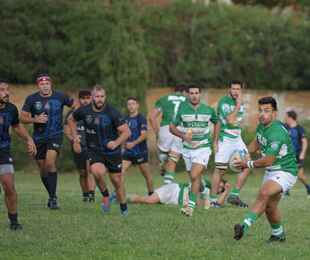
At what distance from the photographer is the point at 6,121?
1250 centimetres

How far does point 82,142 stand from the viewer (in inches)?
690

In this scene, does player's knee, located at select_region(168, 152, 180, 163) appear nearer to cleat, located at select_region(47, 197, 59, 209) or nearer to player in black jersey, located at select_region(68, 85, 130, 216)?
cleat, located at select_region(47, 197, 59, 209)

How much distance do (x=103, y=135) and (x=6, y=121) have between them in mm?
2251

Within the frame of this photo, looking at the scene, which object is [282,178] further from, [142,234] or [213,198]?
[213,198]

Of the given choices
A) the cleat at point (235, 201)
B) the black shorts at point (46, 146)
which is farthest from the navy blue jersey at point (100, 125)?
the cleat at point (235, 201)

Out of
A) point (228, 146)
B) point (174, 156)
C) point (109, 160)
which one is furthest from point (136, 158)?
point (109, 160)

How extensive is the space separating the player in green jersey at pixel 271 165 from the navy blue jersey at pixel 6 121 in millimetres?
3214

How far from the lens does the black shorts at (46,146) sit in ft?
51.2

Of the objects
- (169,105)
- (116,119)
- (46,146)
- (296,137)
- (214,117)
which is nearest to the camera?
(116,119)

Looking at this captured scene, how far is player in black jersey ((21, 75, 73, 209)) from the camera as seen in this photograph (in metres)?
15.5

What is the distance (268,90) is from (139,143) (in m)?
14.6

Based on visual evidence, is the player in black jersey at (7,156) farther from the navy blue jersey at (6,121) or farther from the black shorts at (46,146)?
the black shorts at (46,146)

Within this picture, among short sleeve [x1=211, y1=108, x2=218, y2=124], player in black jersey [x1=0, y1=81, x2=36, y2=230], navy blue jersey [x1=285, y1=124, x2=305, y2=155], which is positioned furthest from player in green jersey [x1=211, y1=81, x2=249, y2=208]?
player in black jersey [x1=0, y1=81, x2=36, y2=230]

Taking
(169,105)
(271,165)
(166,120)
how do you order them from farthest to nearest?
(166,120), (169,105), (271,165)
